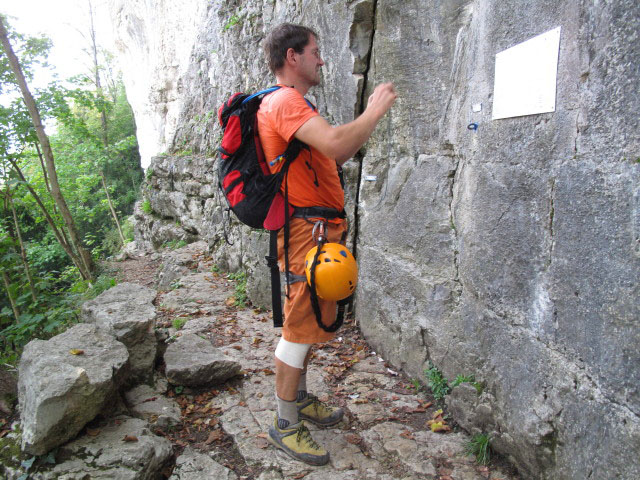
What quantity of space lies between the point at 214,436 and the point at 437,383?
1580 mm

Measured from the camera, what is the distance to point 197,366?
3498mm

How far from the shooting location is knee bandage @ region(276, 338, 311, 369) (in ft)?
8.53

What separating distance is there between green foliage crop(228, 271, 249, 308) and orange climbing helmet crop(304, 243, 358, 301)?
3.62 metres

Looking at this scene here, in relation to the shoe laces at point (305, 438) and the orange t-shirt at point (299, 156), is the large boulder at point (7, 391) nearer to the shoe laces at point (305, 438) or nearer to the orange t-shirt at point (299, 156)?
the shoe laces at point (305, 438)

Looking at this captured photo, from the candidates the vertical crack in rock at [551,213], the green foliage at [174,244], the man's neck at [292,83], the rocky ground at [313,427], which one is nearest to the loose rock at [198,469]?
the rocky ground at [313,427]

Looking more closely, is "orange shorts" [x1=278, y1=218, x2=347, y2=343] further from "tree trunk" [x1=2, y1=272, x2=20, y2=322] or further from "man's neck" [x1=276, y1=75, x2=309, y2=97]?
"tree trunk" [x1=2, y1=272, x2=20, y2=322]

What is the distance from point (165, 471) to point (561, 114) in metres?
2.87

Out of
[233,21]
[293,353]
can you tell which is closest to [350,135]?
[293,353]

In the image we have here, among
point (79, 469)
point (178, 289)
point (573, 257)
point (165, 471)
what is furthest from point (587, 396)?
point (178, 289)

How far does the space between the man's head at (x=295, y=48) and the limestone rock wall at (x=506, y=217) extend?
1.01 m

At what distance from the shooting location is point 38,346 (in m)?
3.13

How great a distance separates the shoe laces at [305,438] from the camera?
266 cm

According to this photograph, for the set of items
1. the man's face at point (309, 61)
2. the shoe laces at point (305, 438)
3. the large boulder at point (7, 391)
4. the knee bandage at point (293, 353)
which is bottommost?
the large boulder at point (7, 391)

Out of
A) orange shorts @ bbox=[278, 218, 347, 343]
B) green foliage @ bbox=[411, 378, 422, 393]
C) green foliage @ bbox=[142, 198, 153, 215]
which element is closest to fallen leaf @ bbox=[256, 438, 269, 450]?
orange shorts @ bbox=[278, 218, 347, 343]
